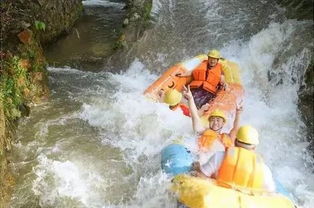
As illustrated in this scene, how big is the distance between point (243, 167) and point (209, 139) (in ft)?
4.08

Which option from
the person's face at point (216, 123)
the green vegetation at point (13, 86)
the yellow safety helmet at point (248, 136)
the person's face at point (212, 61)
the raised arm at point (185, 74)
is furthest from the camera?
the raised arm at point (185, 74)

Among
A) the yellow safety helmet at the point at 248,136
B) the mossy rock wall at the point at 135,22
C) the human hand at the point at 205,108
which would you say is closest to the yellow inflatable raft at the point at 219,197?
the yellow safety helmet at the point at 248,136

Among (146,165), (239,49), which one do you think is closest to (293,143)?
(146,165)

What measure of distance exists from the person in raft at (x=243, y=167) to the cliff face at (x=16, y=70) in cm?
250

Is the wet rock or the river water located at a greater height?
the wet rock

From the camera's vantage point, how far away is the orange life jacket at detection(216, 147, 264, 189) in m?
4.75

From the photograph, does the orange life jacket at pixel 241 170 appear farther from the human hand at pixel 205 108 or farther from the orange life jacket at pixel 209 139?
the human hand at pixel 205 108

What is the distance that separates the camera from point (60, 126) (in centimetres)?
683

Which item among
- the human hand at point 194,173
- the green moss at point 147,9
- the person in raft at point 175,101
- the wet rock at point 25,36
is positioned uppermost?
the green moss at point 147,9

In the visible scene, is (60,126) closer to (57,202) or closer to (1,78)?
(1,78)

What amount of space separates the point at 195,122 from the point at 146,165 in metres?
0.88

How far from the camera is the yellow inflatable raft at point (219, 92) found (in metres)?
7.37

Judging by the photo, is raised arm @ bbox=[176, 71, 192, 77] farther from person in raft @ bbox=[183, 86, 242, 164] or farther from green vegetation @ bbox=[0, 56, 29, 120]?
green vegetation @ bbox=[0, 56, 29, 120]

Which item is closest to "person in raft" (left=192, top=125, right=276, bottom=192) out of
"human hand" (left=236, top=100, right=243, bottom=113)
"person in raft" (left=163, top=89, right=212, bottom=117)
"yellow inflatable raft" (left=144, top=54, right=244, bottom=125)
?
"human hand" (left=236, top=100, right=243, bottom=113)
